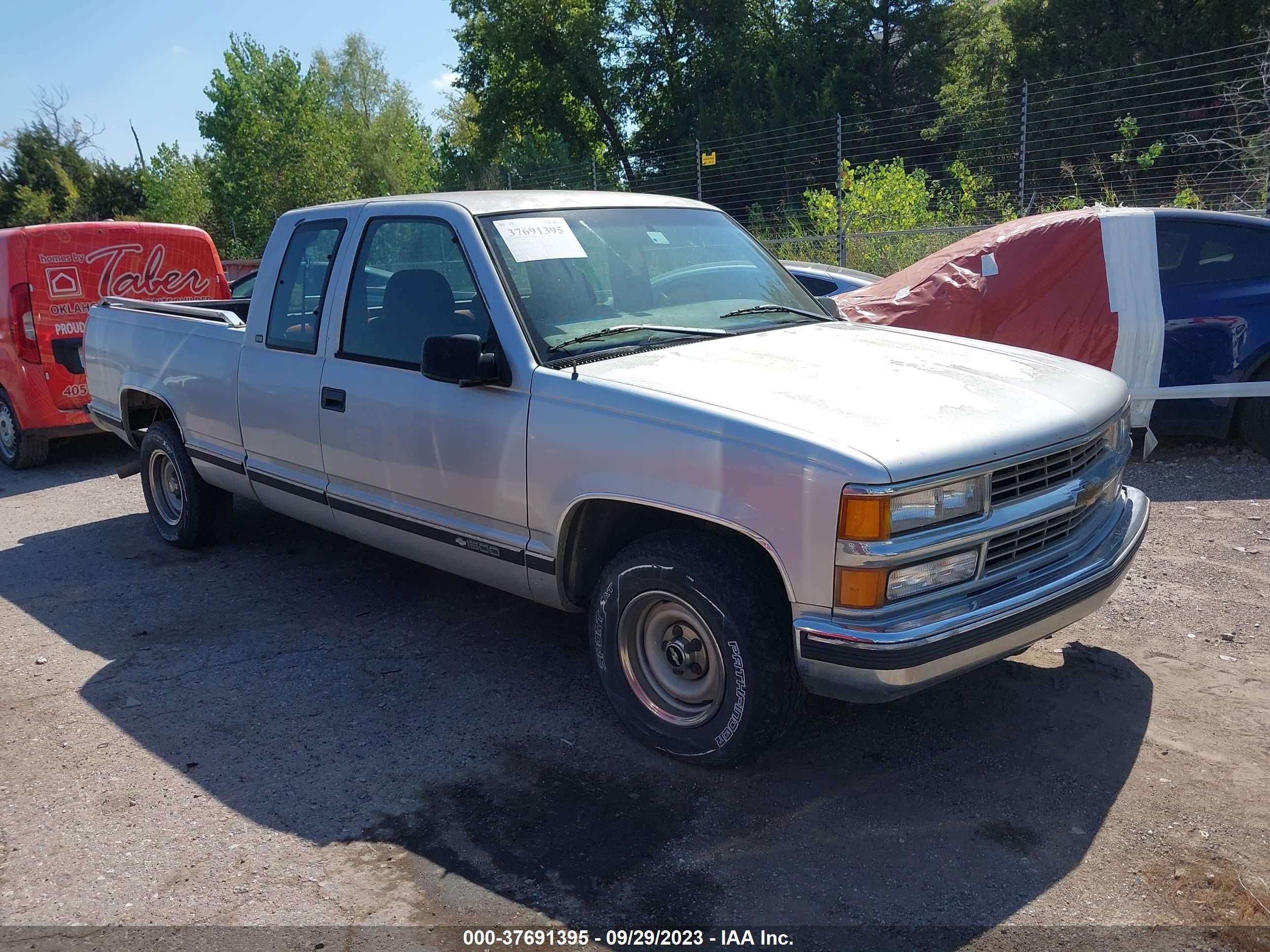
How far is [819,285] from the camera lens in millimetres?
8898

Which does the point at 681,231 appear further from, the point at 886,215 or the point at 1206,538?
the point at 886,215

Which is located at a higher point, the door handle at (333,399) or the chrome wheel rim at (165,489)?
the door handle at (333,399)

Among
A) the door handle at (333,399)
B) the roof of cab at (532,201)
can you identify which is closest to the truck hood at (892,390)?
the roof of cab at (532,201)

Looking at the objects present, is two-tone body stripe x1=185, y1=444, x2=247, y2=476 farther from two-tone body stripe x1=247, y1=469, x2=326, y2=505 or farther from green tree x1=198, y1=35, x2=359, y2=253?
green tree x1=198, y1=35, x2=359, y2=253

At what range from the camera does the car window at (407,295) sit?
4.25 meters

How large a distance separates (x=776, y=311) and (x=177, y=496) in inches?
158

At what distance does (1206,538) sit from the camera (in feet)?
18.7

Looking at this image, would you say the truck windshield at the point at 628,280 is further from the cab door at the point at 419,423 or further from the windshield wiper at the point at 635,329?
the cab door at the point at 419,423

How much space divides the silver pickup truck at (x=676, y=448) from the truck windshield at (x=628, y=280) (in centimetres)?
1

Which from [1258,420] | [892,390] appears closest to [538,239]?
[892,390]

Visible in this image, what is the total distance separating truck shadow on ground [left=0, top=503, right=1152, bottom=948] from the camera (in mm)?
3012

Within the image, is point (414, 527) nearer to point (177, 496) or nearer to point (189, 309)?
point (189, 309)

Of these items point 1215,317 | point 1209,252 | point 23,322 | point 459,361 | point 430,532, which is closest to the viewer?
point 459,361

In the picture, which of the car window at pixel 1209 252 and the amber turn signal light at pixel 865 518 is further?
the car window at pixel 1209 252
